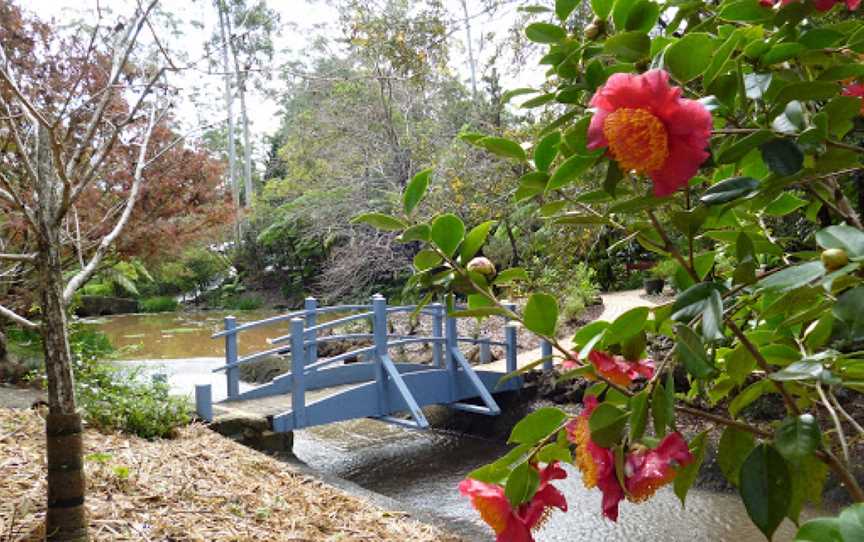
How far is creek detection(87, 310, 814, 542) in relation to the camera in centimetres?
417

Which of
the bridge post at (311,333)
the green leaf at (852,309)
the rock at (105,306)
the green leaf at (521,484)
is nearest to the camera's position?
the green leaf at (852,309)

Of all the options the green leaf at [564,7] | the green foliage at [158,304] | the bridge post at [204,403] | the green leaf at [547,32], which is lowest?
the green foliage at [158,304]

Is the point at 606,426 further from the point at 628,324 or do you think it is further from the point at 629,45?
the point at 629,45

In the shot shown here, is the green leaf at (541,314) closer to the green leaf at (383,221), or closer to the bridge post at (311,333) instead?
the green leaf at (383,221)

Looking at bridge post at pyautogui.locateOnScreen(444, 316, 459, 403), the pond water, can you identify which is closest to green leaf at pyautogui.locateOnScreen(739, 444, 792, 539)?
bridge post at pyautogui.locateOnScreen(444, 316, 459, 403)

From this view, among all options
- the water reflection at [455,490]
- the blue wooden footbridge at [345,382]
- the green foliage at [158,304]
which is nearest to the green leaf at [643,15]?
the water reflection at [455,490]

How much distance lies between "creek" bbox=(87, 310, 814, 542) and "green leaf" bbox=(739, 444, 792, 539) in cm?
291

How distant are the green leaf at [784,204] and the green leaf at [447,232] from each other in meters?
0.44

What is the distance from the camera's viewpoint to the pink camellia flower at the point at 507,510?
678 mm

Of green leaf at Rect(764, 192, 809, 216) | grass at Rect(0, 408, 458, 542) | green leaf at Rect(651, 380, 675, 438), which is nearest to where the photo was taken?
green leaf at Rect(651, 380, 675, 438)

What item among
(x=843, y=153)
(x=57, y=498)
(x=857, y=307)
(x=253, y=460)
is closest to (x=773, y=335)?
(x=843, y=153)

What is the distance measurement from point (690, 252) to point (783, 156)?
0.12 metres

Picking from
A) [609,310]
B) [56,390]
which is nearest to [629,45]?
[56,390]

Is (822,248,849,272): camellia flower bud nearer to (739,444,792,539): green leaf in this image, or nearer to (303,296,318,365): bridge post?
(739,444,792,539): green leaf
